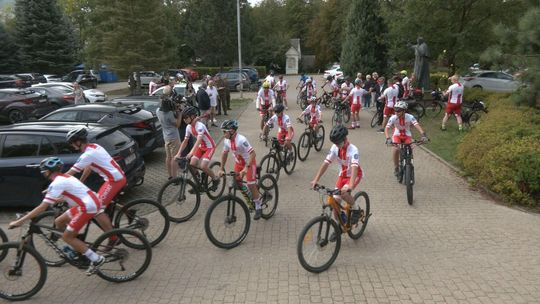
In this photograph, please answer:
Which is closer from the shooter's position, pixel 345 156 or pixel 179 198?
pixel 345 156

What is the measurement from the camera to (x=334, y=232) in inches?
230

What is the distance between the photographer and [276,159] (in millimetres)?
9781

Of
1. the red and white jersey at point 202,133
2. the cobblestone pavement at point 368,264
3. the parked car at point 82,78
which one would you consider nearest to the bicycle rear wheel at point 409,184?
the cobblestone pavement at point 368,264

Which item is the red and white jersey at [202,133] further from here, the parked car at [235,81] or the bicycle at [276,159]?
the parked car at [235,81]

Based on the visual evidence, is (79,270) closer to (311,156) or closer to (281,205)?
(281,205)

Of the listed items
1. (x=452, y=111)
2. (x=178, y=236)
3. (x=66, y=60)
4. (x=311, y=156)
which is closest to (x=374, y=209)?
(x=178, y=236)

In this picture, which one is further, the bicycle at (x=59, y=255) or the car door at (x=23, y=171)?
the car door at (x=23, y=171)

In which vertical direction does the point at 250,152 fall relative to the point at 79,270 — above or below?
above

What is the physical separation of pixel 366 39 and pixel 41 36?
28322 millimetres

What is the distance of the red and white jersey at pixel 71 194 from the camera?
4988 mm

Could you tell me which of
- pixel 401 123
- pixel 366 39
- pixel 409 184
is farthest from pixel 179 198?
pixel 366 39

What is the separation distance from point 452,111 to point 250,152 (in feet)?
34.8

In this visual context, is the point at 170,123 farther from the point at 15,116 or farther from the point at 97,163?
the point at 15,116

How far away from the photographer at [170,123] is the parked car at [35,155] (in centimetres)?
111
